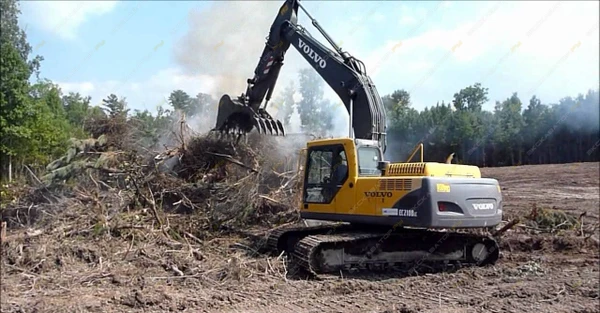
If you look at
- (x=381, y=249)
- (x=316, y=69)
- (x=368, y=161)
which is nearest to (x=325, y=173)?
(x=368, y=161)

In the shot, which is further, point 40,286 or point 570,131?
point 570,131

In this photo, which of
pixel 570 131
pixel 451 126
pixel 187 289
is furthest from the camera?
pixel 570 131

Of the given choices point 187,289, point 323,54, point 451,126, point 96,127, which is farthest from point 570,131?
point 187,289

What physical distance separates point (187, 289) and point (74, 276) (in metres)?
1.43

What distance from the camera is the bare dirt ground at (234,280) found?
5.55 meters

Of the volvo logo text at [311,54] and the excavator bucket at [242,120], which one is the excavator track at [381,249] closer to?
the excavator bucket at [242,120]

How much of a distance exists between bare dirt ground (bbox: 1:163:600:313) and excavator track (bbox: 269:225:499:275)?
0.74ft

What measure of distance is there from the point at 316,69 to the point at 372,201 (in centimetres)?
258

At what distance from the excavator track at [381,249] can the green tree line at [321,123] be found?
4.59 m

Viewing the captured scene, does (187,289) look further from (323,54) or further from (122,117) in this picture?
(122,117)

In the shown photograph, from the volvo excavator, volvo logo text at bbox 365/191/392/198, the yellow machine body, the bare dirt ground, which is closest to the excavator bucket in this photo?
the volvo excavator

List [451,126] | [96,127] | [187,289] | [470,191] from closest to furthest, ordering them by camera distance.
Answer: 1. [187,289]
2. [470,191]
3. [96,127]
4. [451,126]

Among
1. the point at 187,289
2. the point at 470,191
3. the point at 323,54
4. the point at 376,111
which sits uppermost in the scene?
the point at 323,54

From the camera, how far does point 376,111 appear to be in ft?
25.8
